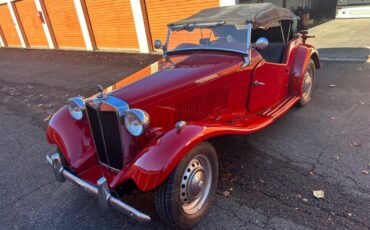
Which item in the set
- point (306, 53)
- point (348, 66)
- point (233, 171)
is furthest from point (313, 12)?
point (233, 171)

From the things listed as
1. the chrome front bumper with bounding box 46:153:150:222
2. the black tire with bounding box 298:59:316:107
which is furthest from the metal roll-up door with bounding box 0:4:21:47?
the chrome front bumper with bounding box 46:153:150:222

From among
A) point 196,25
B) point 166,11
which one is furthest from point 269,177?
point 166,11

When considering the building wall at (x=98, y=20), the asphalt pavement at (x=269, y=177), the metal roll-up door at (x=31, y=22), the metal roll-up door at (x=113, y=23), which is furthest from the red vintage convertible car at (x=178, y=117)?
the metal roll-up door at (x=31, y=22)

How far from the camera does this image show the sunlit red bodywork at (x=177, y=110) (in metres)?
2.45

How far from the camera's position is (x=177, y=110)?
2994 millimetres

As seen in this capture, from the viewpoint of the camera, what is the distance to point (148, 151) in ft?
8.05

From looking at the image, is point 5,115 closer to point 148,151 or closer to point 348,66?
point 148,151

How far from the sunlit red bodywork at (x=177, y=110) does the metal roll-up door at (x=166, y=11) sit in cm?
593

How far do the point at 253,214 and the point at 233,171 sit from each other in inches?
29.6

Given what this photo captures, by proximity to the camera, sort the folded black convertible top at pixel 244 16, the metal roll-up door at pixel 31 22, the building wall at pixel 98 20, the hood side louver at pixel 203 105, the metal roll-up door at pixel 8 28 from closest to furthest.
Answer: the hood side louver at pixel 203 105
the folded black convertible top at pixel 244 16
the building wall at pixel 98 20
the metal roll-up door at pixel 31 22
the metal roll-up door at pixel 8 28

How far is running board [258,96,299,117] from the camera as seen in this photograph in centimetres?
391

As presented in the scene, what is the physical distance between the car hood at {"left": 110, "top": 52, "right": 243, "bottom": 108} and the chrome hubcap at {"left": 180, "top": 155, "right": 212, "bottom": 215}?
2.37 ft

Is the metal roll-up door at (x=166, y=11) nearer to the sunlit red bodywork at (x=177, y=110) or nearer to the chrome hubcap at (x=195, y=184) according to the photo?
the sunlit red bodywork at (x=177, y=110)

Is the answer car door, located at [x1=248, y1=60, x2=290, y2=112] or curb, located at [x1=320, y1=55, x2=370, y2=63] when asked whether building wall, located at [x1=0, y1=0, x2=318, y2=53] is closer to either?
curb, located at [x1=320, y1=55, x2=370, y2=63]
